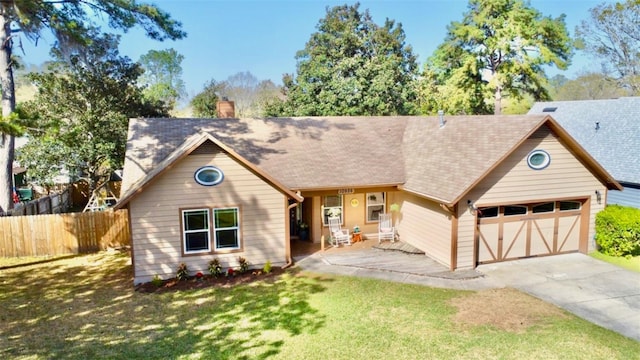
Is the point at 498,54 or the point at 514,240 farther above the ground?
the point at 498,54

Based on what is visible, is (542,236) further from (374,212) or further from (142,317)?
(142,317)

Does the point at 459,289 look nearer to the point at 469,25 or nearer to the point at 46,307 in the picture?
the point at 46,307

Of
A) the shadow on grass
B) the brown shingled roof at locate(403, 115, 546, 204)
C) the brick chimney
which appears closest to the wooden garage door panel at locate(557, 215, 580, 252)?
the brown shingled roof at locate(403, 115, 546, 204)

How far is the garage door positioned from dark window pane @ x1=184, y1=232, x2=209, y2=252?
27.9 ft

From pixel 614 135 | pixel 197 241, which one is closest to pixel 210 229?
pixel 197 241

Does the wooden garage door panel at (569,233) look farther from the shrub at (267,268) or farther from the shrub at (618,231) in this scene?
the shrub at (267,268)

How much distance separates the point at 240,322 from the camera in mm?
9781

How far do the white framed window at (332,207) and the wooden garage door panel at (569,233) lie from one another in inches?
304

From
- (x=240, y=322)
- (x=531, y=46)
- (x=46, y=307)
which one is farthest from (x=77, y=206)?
(x=531, y=46)

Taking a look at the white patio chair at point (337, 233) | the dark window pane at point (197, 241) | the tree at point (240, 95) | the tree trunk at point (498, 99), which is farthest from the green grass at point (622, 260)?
the tree at point (240, 95)

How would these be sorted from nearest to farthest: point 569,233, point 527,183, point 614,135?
point 527,183, point 569,233, point 614,135

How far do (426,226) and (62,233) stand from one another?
13.4 m

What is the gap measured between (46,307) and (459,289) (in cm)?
1097

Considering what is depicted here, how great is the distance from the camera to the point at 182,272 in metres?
12.6
